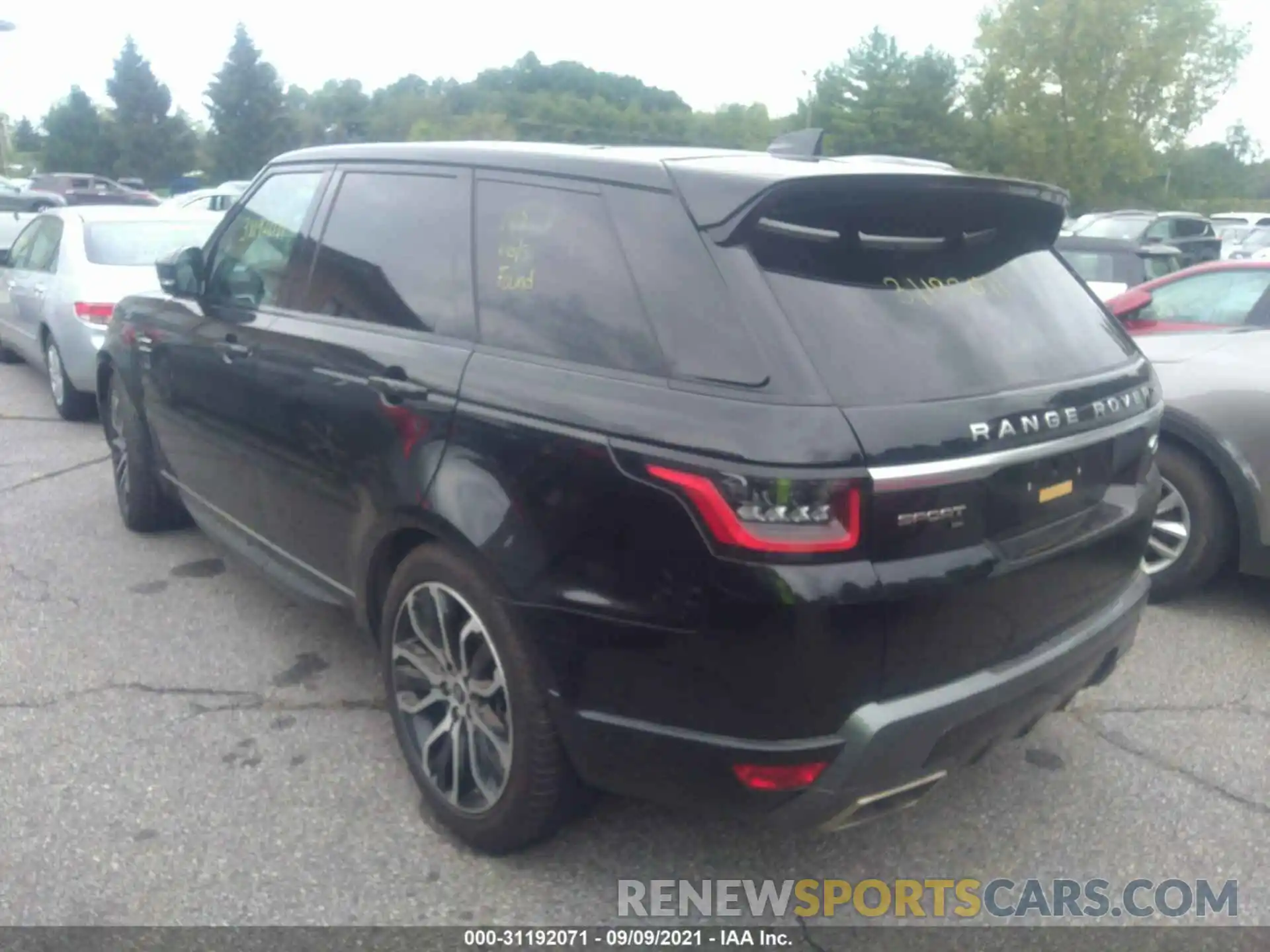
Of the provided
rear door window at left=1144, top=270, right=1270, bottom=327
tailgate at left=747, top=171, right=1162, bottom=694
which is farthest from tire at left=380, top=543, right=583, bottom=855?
rear door window at left=1144, top=270, right=1270, bottom=327

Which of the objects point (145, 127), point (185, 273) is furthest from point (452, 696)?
point (145, 127)

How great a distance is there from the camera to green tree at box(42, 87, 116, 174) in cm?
6669

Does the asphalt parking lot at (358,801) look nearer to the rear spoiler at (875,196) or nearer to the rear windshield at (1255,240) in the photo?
the rear spoiler at (875,196)

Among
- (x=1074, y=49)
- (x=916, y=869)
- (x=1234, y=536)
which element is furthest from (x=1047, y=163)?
(x=916, y=869)

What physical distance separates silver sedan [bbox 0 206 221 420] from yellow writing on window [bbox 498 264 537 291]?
470 centimetres

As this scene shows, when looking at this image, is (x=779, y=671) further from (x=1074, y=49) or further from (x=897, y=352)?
(x=1074, y=49)

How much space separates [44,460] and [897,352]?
6358 mm

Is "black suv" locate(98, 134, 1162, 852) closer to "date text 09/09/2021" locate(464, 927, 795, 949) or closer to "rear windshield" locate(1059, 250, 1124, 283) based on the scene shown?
"date text 09/09/2021" locate(464, 927, 795, 949)

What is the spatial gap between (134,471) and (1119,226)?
53.6 ft

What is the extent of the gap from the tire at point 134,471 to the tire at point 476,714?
2.57 metres

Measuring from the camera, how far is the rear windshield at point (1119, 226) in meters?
17.6

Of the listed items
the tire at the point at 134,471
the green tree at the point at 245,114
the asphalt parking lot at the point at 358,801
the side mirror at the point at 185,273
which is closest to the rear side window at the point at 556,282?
the asphalt parking lot at the point at 358,801

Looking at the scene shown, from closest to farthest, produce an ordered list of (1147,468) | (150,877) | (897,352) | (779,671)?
1. (779,671)
2. (897,352)
3. (150,877)
4. (1147,468)

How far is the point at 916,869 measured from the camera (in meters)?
3.16
